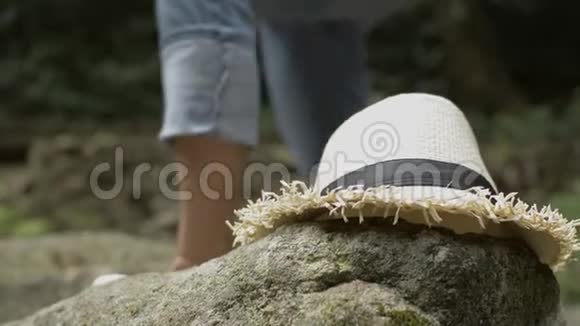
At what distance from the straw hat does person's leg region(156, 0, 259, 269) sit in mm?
253

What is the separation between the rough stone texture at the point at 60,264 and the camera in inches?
59.5

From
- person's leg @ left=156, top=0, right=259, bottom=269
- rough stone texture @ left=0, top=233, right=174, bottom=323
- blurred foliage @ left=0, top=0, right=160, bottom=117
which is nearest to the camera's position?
person's leg @ left=156, top=0, right=259, bottom=269

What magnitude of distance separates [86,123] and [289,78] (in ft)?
10.9

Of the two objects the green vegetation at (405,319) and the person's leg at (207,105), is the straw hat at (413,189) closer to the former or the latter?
the green vegetation at (405,319)

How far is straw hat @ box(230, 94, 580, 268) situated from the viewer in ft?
2.09

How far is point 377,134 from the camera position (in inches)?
30.1

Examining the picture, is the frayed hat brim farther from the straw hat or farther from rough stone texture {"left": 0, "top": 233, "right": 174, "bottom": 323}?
rough stone texture {"left": 0, "top": 233, "right": 174, "bottom": 323}

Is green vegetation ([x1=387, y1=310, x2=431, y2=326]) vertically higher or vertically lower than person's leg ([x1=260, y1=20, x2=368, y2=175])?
lower

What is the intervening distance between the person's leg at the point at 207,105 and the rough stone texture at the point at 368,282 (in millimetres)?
303

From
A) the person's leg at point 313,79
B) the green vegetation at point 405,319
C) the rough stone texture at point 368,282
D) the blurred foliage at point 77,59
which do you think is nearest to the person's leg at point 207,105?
the person's leg at point 313,79

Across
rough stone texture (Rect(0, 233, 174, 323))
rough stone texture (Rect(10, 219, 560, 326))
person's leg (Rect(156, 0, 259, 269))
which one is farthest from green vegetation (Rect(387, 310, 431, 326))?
rough stone texture (Rect(0, 233, 174, 323))

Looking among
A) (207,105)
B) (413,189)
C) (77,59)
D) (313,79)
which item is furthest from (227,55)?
(77,59)

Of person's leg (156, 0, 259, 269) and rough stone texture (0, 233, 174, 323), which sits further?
rough stone texture (0, 233, 174, 323)

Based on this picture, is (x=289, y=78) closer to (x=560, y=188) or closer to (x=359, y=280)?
(x=359, y=280)
